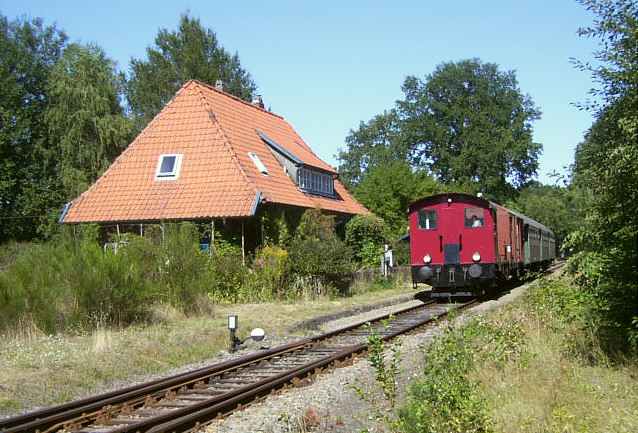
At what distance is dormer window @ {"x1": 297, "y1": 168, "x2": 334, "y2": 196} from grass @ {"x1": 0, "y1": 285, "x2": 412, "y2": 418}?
42.5 feet

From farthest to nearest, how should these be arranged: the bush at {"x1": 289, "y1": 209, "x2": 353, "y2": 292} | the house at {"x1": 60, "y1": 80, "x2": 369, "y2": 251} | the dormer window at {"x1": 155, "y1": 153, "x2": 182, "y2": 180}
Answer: the dormer window at {"x1": 155, "y1": 153, "x2": 182, "y2": 180} → the house at {"x1": 60, "y1": 80, "x2": 369, "y2": 251} → the bush at {"x1": 289, "y1": 209, "x2": 353, "y2": 292}

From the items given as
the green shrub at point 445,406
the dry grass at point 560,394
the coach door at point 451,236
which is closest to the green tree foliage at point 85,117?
the coach door at point 451,236

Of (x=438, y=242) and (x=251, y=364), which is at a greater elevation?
(x=438, y=242)

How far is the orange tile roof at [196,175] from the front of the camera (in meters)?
24.4

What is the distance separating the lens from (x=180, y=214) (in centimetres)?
2420

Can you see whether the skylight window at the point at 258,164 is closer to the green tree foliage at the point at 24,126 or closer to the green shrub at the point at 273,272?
the green shrub at the point at 273,272

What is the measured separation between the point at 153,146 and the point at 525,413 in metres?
24.1

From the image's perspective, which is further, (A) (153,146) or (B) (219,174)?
(A) (153,146)

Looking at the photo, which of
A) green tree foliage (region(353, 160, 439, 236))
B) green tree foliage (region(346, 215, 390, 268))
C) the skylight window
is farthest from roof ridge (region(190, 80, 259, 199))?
green tree foliage (region(353, 160, 439, 236))

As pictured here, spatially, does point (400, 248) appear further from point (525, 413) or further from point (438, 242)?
point (525, 413)

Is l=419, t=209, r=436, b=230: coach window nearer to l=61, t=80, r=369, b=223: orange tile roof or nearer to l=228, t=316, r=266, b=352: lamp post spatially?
l=61, t=80, r=369, b=223: orange tile roof

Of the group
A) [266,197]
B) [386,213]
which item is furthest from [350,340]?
[386,213]

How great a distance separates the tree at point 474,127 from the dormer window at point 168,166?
36441mm

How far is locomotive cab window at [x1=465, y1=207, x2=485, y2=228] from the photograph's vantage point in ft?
69.6
